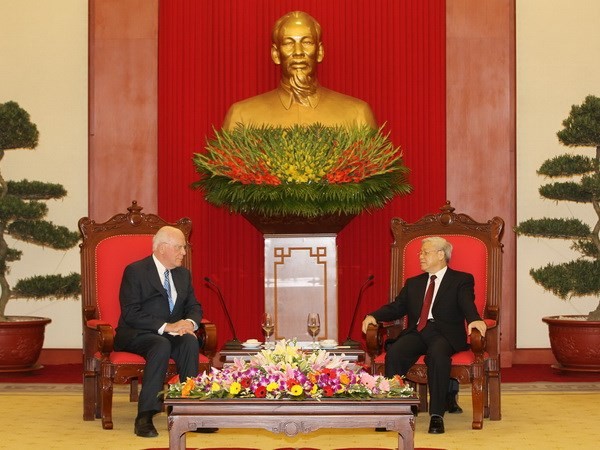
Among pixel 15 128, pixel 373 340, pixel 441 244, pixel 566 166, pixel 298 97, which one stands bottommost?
pixel 373 340

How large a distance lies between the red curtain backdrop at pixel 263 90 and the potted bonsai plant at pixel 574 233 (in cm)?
87

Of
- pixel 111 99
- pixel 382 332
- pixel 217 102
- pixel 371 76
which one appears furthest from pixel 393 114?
pixel 382 332

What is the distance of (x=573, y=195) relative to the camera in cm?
805

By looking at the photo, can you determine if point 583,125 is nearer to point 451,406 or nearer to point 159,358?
point 451,406

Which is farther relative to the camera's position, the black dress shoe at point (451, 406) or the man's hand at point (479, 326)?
the black dress shoe at point (451, 406)

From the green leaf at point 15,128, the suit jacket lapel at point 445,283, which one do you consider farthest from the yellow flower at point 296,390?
the green leaf at point 15,128

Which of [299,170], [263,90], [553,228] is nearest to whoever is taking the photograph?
[299,170]

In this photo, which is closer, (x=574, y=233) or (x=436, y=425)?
(x=436, y=425)

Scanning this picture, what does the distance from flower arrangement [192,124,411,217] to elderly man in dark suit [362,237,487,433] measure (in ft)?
1.78

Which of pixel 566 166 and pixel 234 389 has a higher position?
pixel 566 166

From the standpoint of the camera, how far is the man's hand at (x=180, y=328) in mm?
5992

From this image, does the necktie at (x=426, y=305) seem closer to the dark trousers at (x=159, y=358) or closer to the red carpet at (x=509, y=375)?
the dark trousers at (x=159, y=358)

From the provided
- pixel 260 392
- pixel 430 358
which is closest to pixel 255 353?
pixel 430 358

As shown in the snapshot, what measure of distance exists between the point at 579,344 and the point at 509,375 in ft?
1.74
